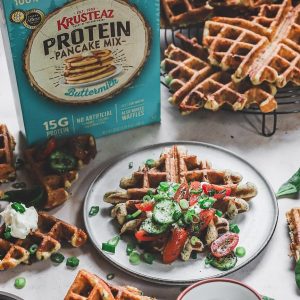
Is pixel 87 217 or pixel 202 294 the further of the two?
pixel 87 217

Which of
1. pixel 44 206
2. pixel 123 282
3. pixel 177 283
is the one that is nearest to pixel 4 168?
pixel 44 206

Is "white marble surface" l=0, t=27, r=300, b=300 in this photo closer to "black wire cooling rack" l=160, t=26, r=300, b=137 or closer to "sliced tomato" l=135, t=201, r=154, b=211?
"black wire cooling rack" l=160, t=26, r=300, b=137

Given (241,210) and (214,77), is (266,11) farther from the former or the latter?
(241,210)

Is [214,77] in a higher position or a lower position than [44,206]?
higher

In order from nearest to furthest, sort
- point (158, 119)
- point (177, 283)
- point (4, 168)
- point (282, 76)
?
1. point (177, 283)
2. point (4, 168)
3. point (282, 76)
4. point (158, 119)

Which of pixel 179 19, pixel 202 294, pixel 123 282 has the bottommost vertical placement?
pixel 123 282

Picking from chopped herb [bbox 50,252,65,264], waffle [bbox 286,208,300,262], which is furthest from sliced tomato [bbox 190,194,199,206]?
chopped herb [bbox 50,252,65,264]

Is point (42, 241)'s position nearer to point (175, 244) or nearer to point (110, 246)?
point (110, 246)
